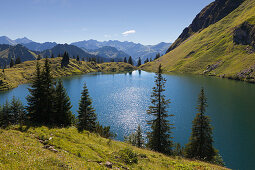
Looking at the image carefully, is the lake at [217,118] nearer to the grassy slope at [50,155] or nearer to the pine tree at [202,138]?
the pine tree at [202,138]

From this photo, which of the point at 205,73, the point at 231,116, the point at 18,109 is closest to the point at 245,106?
the point at 231,116

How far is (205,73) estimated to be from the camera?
7618 inches

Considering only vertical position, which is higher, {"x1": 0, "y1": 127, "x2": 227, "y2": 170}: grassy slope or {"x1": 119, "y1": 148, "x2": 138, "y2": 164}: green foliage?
{"x1": 0, "y1": 127, "x2": 227, "y2": 170}: grassy slope

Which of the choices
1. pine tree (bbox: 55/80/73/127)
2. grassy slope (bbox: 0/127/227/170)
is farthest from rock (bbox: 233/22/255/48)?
grassy slope (bbox: 0/127/227/170)

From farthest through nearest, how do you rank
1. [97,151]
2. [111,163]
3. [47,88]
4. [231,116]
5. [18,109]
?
1. [231,116]
2. [18,109]
3. [47,88]
4. [97,151]
5. [111,163]

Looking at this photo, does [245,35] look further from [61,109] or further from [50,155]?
[50,155]

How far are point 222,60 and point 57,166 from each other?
220 metres

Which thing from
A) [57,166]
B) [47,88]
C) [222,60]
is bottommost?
[57,166]

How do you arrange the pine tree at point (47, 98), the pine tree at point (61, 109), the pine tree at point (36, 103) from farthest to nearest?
the pine tree at point (61, 109) → the pine tree at point (47, 98) → the pine tree at point (36, 103)

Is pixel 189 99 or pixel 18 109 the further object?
pixel 189 99

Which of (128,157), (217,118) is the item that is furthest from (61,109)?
(217,118)

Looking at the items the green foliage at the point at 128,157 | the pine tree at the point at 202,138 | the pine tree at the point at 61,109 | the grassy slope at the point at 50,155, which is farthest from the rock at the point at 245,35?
the grassy slope at the point at 50,155

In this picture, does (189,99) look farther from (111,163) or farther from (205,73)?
(205,73)

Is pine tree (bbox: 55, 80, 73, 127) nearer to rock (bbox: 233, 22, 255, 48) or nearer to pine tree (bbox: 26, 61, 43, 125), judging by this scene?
pine tree (bbox: 26, 61, 43, 125)
